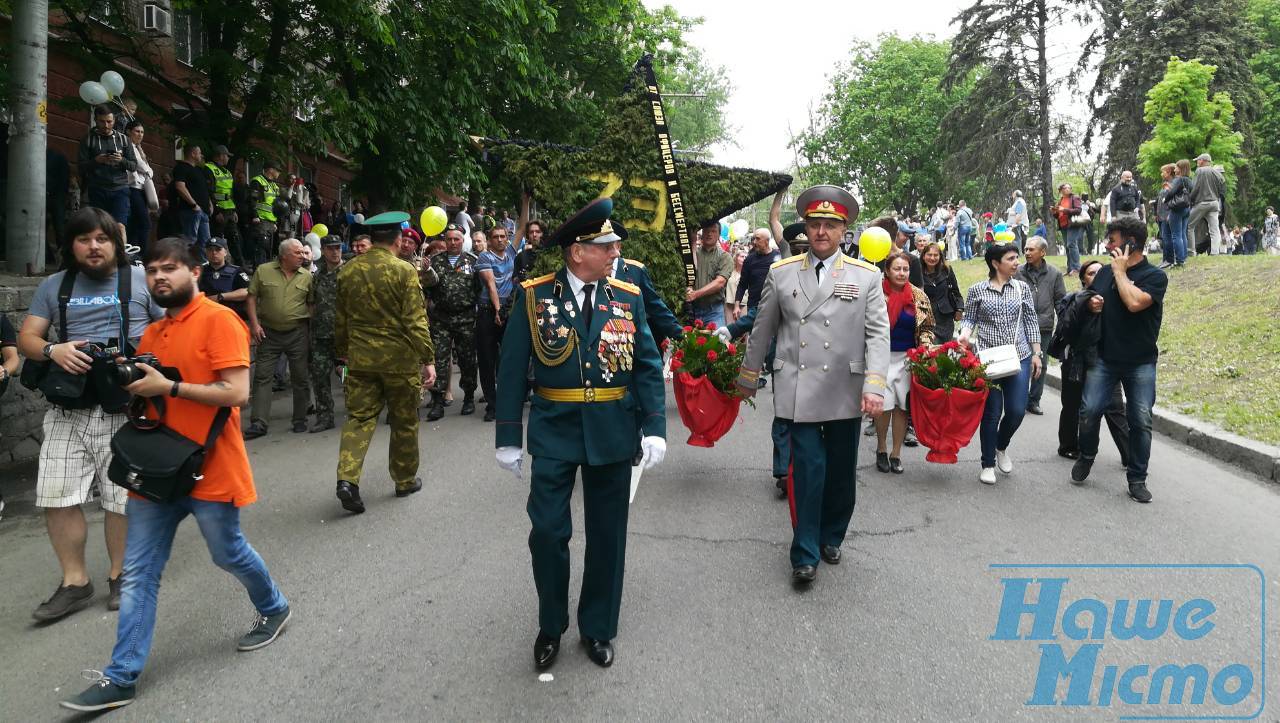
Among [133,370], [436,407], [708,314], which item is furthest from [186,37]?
[133,370]

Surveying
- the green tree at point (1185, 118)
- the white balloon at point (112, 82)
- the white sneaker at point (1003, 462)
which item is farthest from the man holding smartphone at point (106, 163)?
the green tree at point (1185, 118)

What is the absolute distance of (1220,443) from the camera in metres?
7.41

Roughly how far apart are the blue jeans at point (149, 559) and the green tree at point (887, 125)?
1920 inches

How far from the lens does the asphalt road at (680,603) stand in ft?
10.9

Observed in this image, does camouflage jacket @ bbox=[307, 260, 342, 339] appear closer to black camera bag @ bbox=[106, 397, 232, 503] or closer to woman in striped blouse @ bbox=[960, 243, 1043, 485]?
black camera bag @ bbox=[106, 397, 232, 503]

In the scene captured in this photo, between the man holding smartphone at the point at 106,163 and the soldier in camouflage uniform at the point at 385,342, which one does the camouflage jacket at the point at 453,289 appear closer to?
the soldier in camouflage uniform at the point at 385,342

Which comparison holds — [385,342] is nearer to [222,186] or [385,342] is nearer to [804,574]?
[804,574]

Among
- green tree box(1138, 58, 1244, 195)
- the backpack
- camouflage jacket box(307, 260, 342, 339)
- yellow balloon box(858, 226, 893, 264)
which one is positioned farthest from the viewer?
green tree box(1138, 58, 1244, 195)

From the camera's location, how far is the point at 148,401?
136 inches

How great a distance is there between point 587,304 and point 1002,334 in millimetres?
4645

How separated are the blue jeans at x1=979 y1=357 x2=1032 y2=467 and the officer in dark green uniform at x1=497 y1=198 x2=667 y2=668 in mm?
3939

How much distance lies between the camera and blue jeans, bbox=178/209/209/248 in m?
11.3

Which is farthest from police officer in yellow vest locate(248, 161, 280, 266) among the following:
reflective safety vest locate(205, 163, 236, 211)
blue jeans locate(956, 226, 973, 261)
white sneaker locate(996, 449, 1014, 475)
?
blue jeans locate(956, 226, 973, 261)

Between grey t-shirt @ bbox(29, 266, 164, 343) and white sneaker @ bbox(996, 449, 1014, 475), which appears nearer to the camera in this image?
grey t-shirt @ bbox(29, 266, 164, 343)
